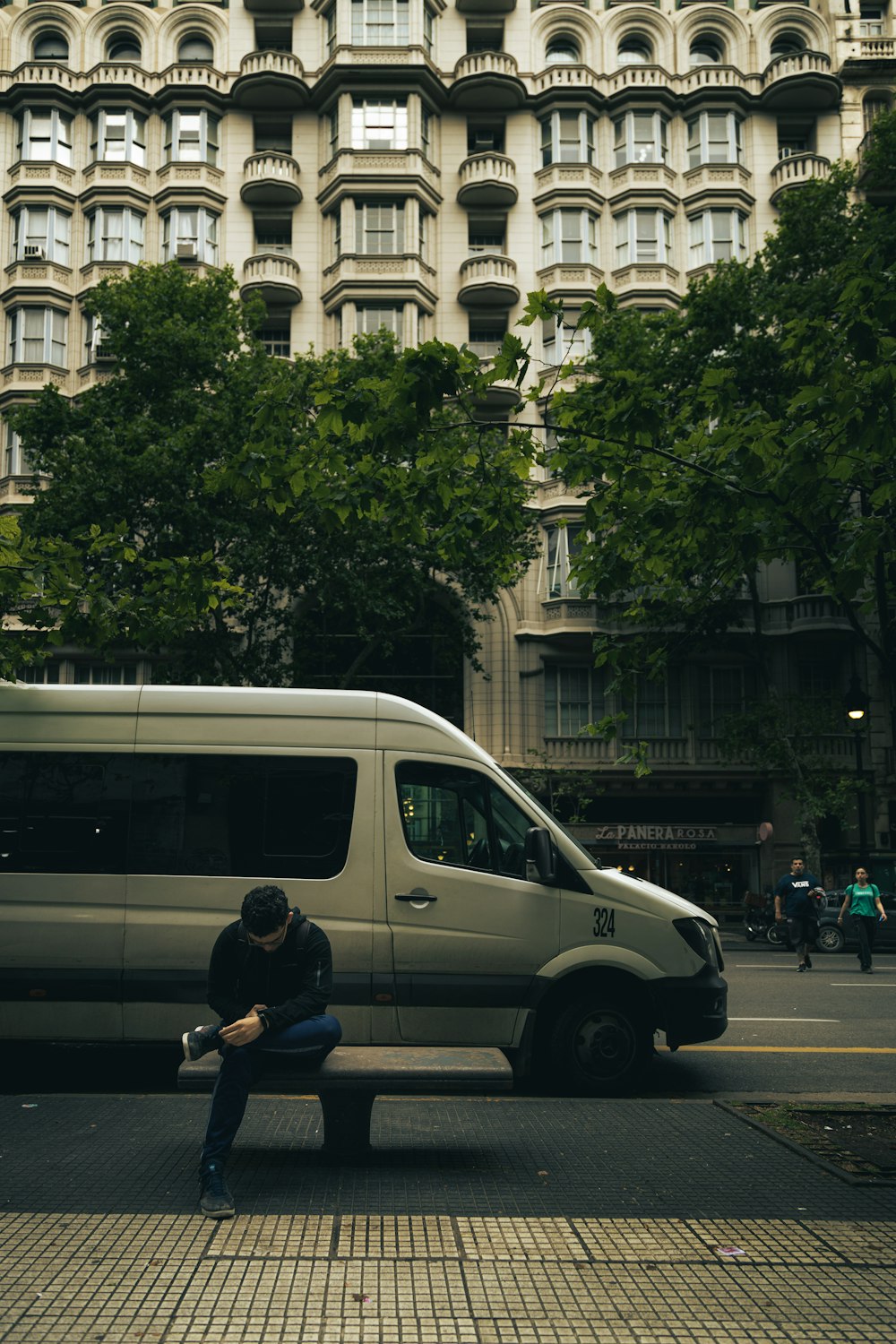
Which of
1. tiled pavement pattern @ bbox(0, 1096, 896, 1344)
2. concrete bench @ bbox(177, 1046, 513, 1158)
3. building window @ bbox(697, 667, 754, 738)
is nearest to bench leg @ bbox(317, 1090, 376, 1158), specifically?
concrete bench @ bbox(177, 1046, 513, 1158)

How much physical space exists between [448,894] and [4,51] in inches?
1486

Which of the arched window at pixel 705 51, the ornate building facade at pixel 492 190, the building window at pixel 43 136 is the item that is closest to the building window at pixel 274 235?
the ornate building facade at pixel 492 190

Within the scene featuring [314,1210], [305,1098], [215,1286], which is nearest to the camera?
[215,1286]

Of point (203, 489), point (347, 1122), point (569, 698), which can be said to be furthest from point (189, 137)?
point (347, 1122)

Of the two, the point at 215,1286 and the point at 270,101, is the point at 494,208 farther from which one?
the point at 215,1286

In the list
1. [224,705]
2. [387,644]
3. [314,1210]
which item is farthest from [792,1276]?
[387,644]

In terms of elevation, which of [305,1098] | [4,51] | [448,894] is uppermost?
[4,51]

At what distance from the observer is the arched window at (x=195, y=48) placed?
3619 cm

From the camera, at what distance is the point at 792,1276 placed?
4312mm

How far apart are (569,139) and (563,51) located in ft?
12.3

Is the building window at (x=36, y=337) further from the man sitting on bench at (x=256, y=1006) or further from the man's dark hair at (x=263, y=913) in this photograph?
the man's dark hair at (x=263, y=913)

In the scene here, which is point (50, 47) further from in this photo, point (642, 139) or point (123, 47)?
point (642, 139)

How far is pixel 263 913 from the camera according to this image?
199 inches

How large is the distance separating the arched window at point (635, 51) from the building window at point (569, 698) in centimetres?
1959
